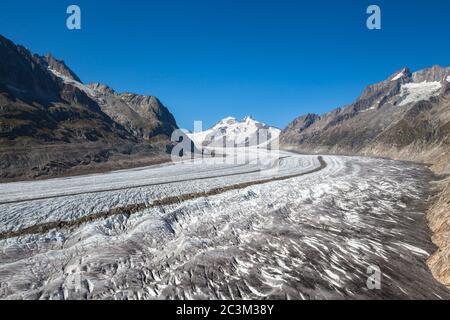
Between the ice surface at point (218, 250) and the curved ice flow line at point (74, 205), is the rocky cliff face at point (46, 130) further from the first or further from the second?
the ice surface at point (218, 250)

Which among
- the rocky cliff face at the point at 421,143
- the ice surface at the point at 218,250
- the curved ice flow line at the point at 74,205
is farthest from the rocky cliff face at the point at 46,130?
the rocky cliff face at the point at 421,143

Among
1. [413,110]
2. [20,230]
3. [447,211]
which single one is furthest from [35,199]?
[413,110]

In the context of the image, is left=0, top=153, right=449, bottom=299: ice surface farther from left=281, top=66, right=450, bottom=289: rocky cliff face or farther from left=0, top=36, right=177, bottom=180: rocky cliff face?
left=0, top=36, right=177, bottom=180: rocky cliff face

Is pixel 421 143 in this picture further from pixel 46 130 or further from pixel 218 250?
pixel 46 130

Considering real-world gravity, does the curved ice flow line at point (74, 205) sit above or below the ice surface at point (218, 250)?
above

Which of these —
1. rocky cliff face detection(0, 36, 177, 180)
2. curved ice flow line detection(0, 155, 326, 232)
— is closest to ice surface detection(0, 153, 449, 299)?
curved ice flow line detection(0, 155, 326, 232)

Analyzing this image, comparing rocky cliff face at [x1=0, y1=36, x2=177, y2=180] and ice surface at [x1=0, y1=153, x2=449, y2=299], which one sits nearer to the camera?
ice surface at [x1=0, y1=153, x2=449, y2=299]

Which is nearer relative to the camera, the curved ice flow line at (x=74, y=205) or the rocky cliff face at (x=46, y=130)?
the curved ice flow line at (x=74, y=205)
